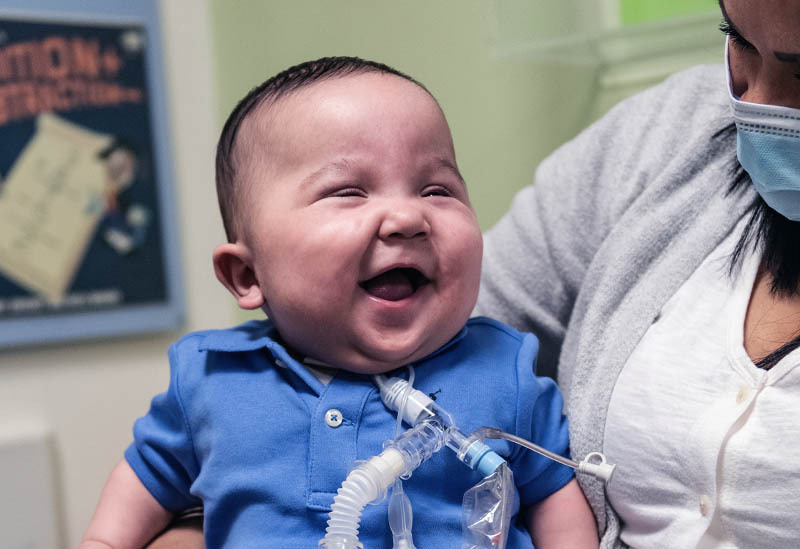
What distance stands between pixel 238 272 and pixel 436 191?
0.24 meters

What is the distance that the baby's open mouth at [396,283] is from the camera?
772mm

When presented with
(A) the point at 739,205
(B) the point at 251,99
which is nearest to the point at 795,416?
(A) the point at 739,205

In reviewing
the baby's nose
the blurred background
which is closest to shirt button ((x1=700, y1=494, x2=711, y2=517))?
the baby's nose

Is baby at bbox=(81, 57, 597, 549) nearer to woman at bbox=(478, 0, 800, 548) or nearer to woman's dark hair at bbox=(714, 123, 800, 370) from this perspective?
woman at bbox=(478, 0, 800, 548)

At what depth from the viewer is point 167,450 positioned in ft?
2.75

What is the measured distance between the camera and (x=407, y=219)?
29.2 inches

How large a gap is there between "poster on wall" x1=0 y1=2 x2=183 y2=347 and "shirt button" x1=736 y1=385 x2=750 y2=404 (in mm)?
1617

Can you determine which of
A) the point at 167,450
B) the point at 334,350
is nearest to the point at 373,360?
the point at 334,350

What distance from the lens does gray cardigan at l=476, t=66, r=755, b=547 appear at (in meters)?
0.85

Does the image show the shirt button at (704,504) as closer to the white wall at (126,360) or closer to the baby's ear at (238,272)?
the baby's ear at (238,272)

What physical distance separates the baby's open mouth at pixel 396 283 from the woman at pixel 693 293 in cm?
23

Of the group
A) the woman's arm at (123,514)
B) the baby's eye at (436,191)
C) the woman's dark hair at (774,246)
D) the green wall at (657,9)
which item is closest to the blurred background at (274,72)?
the green wall at (657,9)

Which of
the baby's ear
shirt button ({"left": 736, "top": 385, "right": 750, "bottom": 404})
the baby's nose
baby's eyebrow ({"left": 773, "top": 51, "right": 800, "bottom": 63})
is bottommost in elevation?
shirt button ({"left": 736, "top": 385, "right": 750, "bottom": 404})

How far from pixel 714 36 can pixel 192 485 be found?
1084mm
